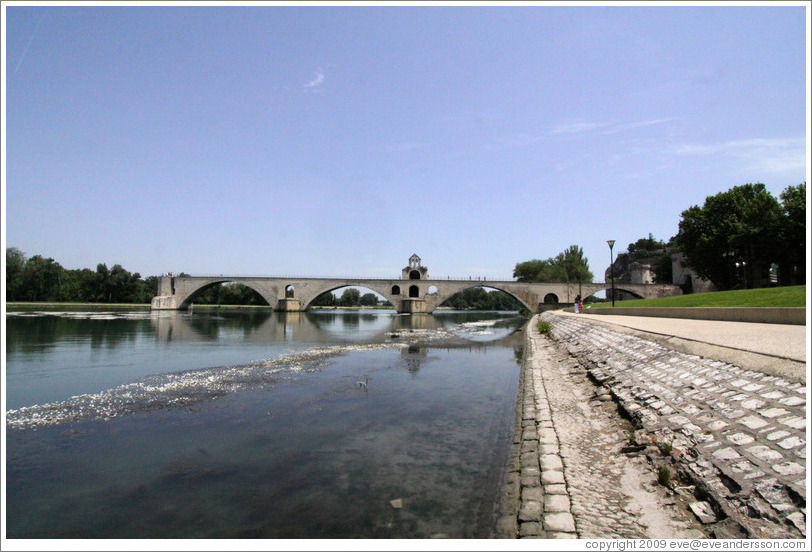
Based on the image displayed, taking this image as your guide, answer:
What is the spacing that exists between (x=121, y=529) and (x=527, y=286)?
83.5 metres

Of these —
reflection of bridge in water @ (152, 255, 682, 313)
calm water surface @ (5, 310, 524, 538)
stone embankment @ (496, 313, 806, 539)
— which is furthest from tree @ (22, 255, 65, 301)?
stone embankment @ (496, 313, 806, 539)

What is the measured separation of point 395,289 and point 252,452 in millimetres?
76765

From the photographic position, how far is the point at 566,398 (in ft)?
33.3

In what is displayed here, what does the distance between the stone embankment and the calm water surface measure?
716 millimetres

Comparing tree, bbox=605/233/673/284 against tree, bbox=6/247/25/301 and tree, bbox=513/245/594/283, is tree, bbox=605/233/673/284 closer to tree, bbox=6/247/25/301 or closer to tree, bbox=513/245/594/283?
tree, bbox=513/245/594/283

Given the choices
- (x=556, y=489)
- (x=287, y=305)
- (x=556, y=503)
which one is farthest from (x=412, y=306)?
(x=556, y=503)

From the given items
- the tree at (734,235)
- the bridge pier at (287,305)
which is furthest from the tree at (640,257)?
the bridge pier at (287,305)

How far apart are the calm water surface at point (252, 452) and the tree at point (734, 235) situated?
44040 mm

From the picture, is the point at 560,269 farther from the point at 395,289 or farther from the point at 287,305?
the point at 287,305

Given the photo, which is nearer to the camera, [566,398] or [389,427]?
[389,427]

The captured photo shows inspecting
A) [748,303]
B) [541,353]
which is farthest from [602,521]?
[748,303]

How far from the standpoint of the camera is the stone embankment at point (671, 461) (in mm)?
4273

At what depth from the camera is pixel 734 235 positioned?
47.5 m

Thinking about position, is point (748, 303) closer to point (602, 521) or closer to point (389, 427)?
point (389, 427)
